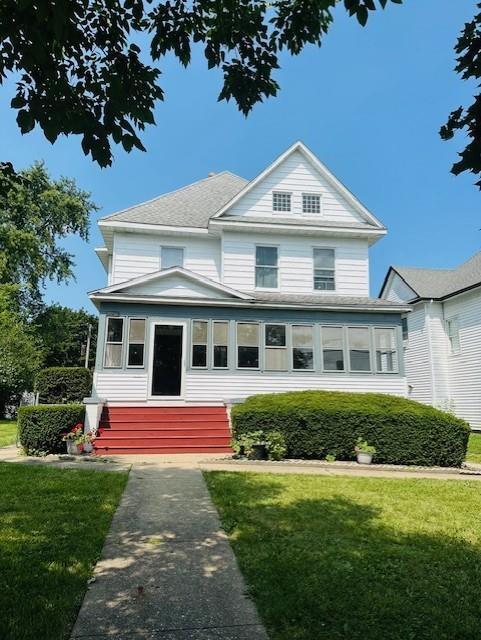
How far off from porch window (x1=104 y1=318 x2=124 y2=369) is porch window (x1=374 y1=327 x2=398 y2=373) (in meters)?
8.83

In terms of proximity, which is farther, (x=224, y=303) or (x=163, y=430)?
(x=224, y=303)

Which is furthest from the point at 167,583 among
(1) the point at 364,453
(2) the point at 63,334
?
(2) the point at 63,334

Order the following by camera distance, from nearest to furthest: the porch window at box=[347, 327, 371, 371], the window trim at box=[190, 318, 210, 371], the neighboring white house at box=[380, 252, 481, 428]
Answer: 1. the window trim at box=[190, 318, 210, 371]
2. the porch window at box=[347, 327, 371, 371]
3. the neighboring white house at box=[380, 252, 481, 428]

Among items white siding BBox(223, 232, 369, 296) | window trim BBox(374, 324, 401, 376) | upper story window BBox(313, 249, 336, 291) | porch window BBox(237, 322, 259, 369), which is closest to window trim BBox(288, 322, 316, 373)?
porch window BBox(237, 322, 259, 369)

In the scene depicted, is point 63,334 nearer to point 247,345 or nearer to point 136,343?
point 136,343

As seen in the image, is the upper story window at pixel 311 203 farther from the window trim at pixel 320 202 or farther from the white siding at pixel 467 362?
the white siding at pixel 467 362

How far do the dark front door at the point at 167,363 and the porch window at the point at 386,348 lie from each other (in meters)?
7.27

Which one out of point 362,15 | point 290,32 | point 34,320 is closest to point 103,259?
→ point 34,320

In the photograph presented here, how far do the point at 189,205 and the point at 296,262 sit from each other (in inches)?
211

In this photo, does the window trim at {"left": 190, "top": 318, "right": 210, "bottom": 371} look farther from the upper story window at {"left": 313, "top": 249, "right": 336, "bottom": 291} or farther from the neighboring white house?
the neighboring white house

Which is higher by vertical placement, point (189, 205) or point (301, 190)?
point (301, 190)

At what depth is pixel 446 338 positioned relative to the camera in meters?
21.6

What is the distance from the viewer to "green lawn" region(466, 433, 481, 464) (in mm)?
12625

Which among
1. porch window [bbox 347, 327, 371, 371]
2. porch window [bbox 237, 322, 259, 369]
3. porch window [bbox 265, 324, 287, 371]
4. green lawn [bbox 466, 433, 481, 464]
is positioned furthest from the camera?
porch window [bbox 347, 327, 371, 371]
